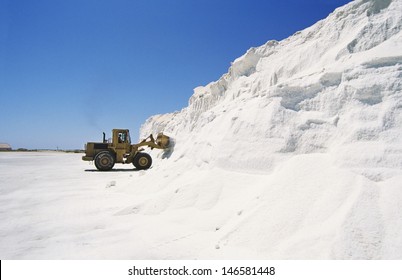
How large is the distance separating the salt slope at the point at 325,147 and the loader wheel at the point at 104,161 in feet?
23.5

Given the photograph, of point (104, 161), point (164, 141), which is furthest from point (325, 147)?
point (104, 161)

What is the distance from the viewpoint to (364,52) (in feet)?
18.4

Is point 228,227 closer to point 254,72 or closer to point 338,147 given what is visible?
point 338,147

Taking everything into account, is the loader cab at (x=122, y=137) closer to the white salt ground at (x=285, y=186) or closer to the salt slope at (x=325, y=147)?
the white salt ground at (x=285, y=186)

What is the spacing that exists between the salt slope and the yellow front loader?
261 inches

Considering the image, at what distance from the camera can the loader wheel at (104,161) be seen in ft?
45.8

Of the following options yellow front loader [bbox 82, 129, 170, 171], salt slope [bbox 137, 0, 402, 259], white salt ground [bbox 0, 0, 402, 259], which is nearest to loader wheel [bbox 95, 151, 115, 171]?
yellow front loader [bbox 82, 129, 170, 171]

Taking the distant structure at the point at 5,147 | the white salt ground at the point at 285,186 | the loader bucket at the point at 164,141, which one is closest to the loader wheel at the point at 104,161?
the loader bucket at the point at 164,141

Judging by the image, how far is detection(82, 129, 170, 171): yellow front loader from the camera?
14.0m

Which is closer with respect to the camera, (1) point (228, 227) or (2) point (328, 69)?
(1) point (228, 227)

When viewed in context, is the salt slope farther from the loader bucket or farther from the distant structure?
the distant structure
